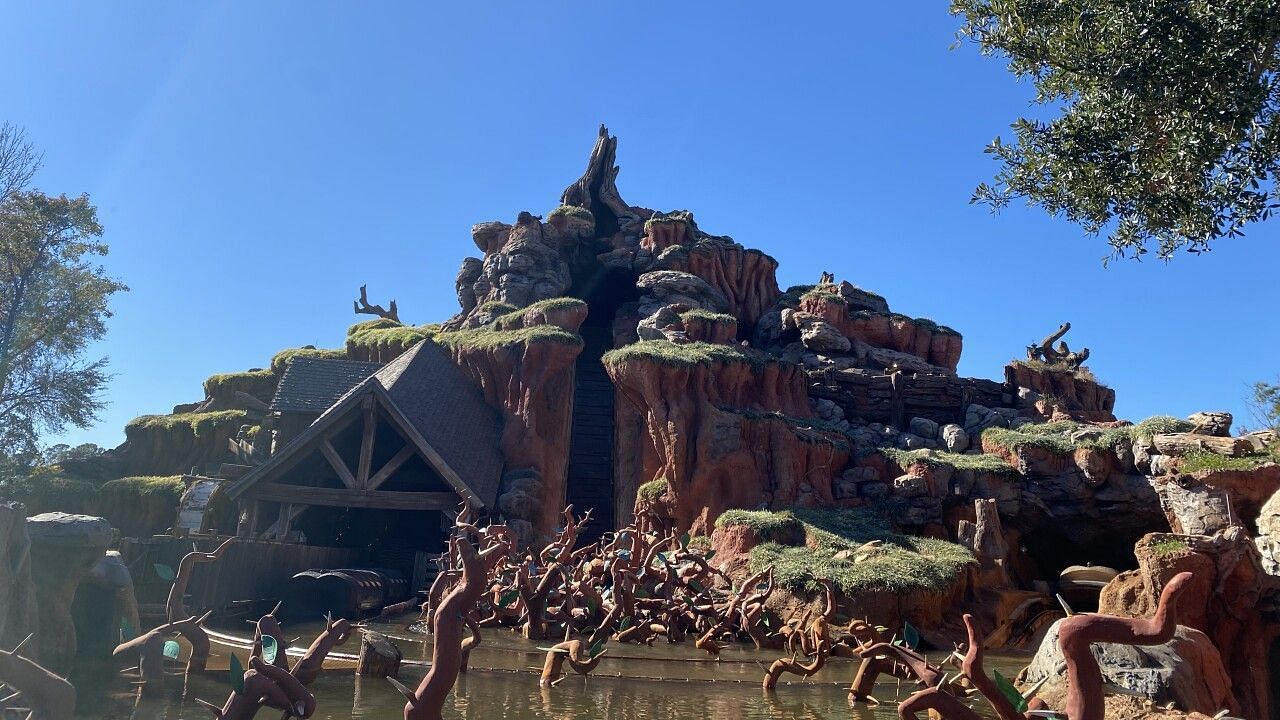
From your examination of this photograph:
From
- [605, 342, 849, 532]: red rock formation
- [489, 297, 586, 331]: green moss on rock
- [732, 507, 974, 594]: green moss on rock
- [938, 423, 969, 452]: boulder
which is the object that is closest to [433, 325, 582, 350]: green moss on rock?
[489, 297, 586, 331]: green moss on rock

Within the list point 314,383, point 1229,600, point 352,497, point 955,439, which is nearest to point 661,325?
point 955,439

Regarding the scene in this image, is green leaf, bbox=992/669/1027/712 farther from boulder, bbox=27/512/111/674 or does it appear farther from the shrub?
the shrub

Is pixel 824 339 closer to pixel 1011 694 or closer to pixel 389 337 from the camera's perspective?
pixel 389 337

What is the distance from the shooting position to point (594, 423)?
2781cm

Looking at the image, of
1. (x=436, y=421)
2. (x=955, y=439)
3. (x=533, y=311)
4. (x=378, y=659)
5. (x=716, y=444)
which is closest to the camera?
(x=378, y=659)

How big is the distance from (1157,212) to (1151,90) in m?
1.40

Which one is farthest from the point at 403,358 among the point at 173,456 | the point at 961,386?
the point at 961,386

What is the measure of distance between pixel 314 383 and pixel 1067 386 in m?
24.1

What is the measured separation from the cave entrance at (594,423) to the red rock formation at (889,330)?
819cm

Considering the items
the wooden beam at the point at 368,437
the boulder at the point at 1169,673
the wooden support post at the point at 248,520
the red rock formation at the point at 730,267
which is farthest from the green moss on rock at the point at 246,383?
the boulder at the point at 1169,673

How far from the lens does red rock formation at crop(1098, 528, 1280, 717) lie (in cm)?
948

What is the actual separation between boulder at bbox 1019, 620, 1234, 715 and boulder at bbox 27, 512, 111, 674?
8.91 m

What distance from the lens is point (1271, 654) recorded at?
32.9 feet

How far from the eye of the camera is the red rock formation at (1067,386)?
25969 mm
